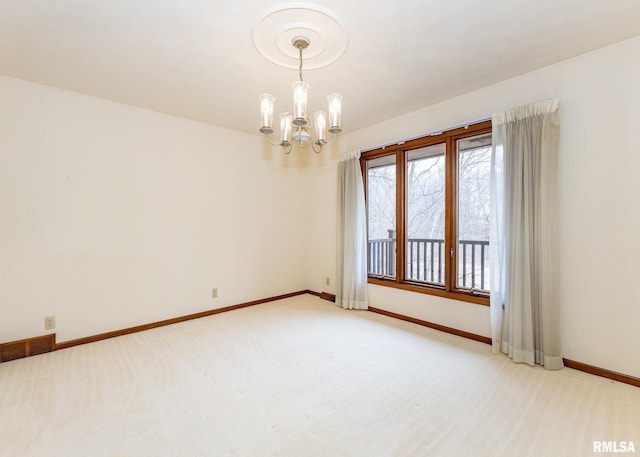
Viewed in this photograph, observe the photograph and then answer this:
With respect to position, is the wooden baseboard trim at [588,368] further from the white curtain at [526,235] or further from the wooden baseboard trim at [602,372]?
the white curtain at [526,235]

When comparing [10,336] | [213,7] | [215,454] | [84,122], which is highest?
[213,7]

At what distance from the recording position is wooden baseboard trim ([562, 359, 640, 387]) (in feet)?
7.09

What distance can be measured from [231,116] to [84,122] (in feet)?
4.82

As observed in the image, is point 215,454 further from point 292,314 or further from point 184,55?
point 184,55

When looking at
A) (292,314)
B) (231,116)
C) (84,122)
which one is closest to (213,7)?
(231,116)

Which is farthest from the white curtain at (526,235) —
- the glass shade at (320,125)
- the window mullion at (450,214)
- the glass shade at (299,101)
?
the glass shade at (299,101)

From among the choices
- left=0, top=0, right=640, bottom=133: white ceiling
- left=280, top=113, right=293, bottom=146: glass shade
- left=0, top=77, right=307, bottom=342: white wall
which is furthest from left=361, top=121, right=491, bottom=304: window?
left=280, top=113, right=293, bottom=146: glass shade

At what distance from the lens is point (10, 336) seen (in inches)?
104

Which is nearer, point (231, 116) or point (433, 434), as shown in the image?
point (433, 434)

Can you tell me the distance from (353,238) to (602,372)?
→ 265 centimetres

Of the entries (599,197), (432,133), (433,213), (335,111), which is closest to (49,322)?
(335,111)

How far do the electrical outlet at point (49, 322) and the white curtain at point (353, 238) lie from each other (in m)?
A: 3.14

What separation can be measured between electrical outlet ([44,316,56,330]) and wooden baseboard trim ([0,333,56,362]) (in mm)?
65

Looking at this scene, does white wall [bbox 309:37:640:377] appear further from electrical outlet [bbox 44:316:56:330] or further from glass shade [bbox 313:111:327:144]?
electrical outlet [bbox 44:316:56:330]
